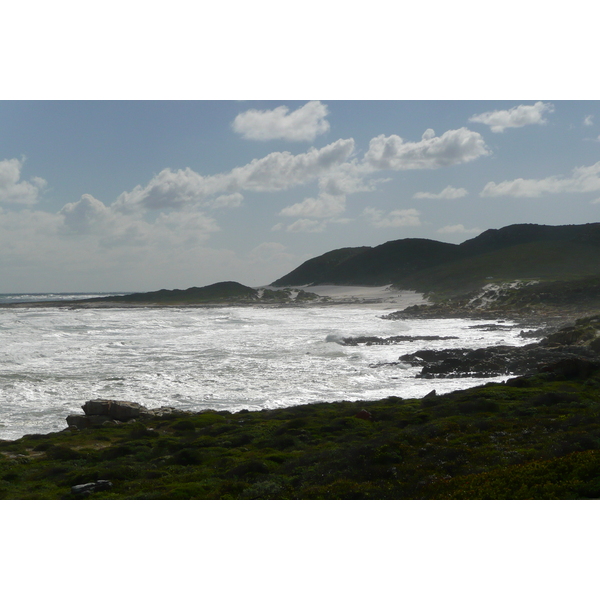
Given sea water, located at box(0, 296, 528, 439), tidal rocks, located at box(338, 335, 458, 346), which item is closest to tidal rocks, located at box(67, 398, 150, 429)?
sea water, located at box(0, 296, 528, 439)

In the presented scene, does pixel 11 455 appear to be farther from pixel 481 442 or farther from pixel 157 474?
pixel 481 442

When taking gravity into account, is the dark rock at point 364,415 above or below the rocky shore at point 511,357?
below

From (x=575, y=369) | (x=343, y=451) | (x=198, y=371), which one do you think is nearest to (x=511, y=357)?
(x=575, y=369)

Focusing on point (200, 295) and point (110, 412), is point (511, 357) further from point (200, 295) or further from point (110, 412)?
point (200, 295)

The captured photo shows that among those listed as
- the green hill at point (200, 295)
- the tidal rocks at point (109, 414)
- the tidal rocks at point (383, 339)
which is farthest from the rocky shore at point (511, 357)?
the green hill at point (200, 295)

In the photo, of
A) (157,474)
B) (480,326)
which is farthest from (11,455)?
(480,326)

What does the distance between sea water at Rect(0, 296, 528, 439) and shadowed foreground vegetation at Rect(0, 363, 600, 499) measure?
4.45 metres

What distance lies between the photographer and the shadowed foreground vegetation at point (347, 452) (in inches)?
465

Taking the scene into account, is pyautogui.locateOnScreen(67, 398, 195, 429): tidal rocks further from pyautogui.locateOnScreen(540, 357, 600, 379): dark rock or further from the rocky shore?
pyautogui.locateOnScreen(540, 357, 600, 379): dark rock

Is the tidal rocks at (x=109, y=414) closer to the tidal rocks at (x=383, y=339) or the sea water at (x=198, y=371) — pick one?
the sea water at (x=198, y=371)

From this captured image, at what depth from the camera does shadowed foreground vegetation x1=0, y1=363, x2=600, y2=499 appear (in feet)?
38.8

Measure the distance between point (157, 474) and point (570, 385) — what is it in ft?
72.1

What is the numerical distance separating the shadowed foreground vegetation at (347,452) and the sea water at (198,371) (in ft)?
14.6

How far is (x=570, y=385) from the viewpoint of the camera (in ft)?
84.4
